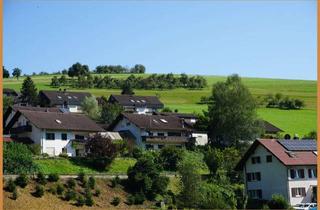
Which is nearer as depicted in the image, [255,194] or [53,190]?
[53,190]

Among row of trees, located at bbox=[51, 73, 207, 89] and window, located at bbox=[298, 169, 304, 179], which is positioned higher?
row of trees, located at bbox=[51, 73, 207, 89]

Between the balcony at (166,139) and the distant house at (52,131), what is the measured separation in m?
7.30

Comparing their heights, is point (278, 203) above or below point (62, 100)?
below

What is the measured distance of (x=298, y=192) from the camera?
46.0m

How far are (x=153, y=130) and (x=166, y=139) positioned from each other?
2.04 metres

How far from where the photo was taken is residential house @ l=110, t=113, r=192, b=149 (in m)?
64.6

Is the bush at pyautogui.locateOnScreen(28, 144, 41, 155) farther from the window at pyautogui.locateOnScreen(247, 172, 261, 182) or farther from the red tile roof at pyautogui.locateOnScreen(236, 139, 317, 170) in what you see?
the window at pyautogui.locateOnScreen(247, 172, 261, 182)

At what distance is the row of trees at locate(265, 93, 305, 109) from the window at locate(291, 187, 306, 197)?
201ft

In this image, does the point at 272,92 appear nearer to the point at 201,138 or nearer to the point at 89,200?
the point at 201,138

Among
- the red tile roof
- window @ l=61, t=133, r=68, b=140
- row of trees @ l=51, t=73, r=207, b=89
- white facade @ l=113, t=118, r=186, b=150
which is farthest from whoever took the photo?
row of trees @ l=51, t=73, r=207, b=89

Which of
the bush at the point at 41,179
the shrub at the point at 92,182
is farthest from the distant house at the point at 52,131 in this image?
the bush at the point at 41,179

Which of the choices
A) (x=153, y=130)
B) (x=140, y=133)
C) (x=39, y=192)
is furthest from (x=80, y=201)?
(x=153, y=130)

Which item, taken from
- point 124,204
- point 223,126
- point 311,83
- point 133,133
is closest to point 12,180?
point 124,204

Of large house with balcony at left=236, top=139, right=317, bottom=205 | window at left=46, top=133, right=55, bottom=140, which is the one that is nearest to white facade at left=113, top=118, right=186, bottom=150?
window at left=46, top=133, right=55, bottom=140
